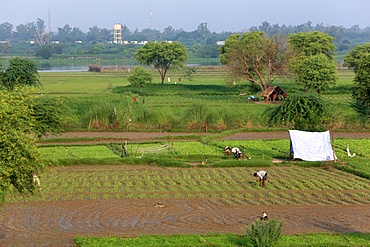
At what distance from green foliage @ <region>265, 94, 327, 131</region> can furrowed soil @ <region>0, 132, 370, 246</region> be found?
900cm

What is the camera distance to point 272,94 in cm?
5459

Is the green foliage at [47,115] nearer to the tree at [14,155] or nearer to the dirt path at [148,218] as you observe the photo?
the dirt path at [148,218]

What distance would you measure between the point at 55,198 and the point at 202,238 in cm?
744

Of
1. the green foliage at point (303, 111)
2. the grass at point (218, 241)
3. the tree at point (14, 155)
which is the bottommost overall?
the grass at point (218, 241)

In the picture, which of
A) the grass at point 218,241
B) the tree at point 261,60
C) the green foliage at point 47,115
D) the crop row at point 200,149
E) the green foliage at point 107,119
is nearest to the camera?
the grass at point 218,241

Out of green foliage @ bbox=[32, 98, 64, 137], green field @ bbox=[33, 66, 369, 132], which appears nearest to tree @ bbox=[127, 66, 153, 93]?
green field @ bbox=[33, 66, 369, 132]

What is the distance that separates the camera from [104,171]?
2708 cm

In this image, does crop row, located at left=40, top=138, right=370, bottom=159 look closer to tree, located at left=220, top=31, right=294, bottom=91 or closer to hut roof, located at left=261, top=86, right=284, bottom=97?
hut roof, located at left=261, top=86, right=284, bottom=97

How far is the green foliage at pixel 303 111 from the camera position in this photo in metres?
30.5

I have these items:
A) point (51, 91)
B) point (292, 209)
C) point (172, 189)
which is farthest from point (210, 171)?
point (51, 91)

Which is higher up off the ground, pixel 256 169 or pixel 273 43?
pixel 273 43

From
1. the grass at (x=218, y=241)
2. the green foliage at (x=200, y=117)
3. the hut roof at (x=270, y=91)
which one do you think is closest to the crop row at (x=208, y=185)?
the grass at (x=218, y=241)

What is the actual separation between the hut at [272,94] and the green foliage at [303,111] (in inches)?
872

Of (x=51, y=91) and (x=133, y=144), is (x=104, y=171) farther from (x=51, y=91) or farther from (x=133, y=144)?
(x=51, y=91)
